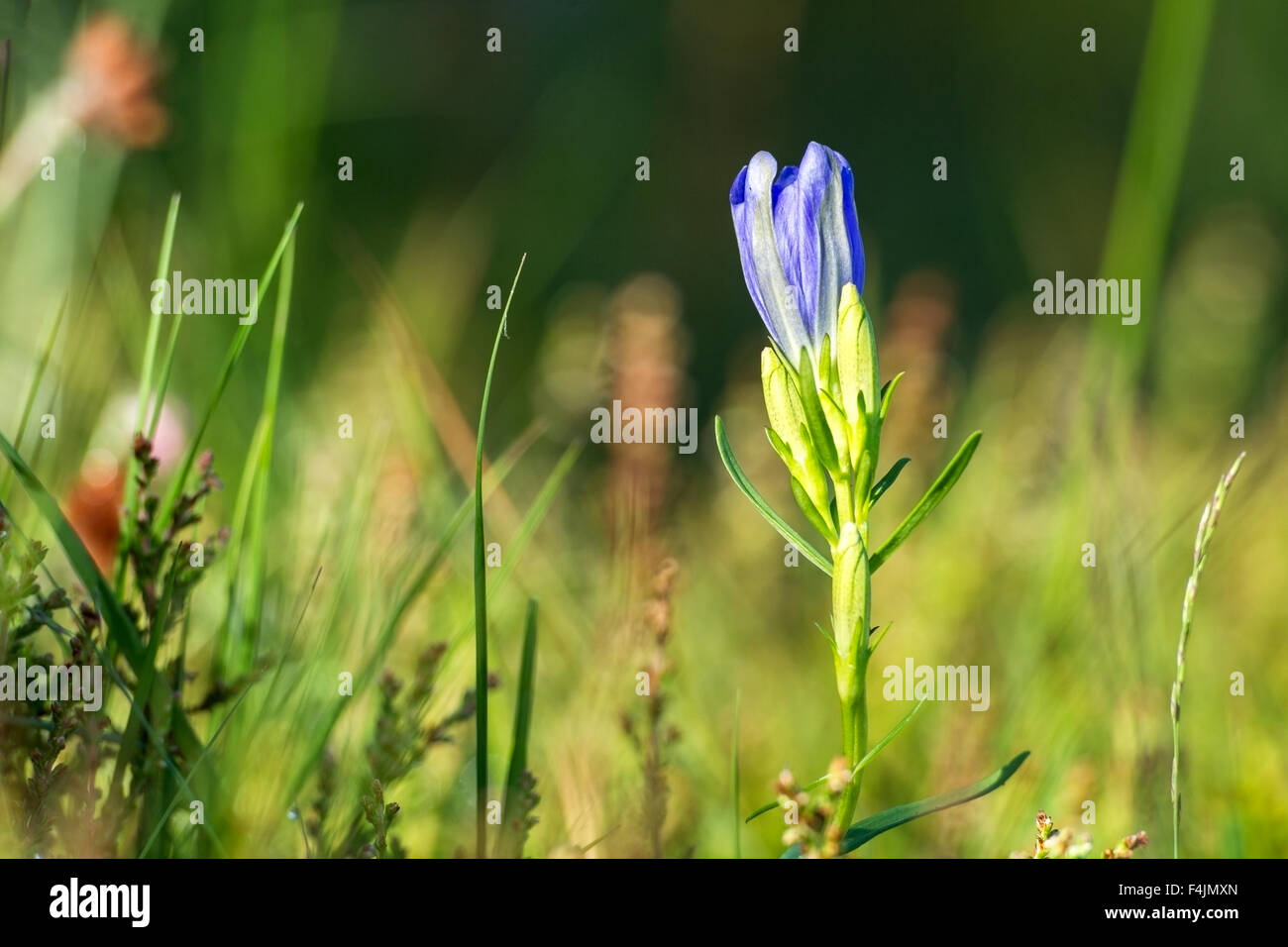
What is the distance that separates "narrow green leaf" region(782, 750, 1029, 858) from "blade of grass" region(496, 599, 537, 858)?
25cm

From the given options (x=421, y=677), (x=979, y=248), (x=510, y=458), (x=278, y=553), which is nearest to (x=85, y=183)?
(x=278, y=553)

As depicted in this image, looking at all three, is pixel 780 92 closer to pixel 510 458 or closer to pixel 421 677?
pixel 510 458

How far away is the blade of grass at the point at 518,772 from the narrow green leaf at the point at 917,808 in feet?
0.83

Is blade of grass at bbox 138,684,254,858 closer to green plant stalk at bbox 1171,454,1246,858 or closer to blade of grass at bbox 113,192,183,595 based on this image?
blade of grass at bbox 113,192,183,595

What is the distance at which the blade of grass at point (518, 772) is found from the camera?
91cm

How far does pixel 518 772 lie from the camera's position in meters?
0.94

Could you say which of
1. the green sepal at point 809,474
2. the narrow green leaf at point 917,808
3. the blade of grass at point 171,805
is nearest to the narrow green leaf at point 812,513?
the green sepal at point 809,474

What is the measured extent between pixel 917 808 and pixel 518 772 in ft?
1.03

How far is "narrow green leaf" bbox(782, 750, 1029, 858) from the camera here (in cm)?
79

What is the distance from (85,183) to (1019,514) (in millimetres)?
1737

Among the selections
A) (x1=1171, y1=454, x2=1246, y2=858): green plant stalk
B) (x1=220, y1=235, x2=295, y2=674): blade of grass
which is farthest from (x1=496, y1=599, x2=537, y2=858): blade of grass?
(x1=1171, y1=454, x2=1246, y2=858): green plant stalk

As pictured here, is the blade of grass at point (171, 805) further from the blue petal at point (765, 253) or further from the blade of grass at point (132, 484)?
the blue petal at point (765, 253)

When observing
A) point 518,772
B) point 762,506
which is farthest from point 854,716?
point 518,772

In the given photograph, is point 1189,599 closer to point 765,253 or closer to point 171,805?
point 765,253
